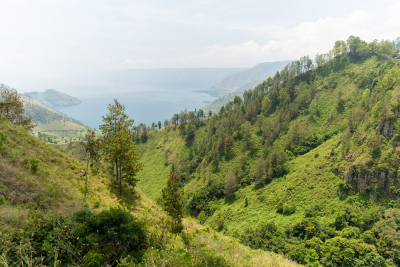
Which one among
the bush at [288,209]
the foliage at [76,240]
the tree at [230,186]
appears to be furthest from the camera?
the tree at [230,186]

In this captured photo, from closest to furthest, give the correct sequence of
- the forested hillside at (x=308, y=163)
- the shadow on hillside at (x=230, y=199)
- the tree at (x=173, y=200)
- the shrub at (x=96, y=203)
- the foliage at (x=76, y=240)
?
the foliage at (x=76, y=240) < the shrub at (x=96, y=203) < the tree at (x=173, y=200) < the forested hillside at (x=308, y=163) < the shadow on hillside at (x=230, y=199)

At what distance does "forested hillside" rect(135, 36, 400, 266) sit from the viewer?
35.6 metres

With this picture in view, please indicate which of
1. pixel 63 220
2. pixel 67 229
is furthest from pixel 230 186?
pixel 67 229

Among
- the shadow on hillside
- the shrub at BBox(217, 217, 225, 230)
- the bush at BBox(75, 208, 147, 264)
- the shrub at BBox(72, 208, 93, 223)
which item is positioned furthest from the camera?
the shadow on hillside

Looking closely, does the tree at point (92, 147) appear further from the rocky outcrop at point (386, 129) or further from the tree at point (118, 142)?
the rocky outcrop at point (386, 129)

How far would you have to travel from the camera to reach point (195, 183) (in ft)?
277

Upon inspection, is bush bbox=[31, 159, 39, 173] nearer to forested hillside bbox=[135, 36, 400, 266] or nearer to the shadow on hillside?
forested hillside bbox=[135, 36, 400, 266]

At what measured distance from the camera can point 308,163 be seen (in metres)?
60.6

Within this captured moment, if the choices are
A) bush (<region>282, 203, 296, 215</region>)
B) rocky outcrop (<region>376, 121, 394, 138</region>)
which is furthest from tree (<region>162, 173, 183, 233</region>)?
rocky outcrop (<region>376, 121, 394, 138</region>)

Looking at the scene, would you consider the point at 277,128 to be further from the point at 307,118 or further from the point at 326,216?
the point at 326,216

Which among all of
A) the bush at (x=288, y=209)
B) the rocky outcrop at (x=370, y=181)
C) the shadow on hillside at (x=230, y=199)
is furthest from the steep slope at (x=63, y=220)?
the shadow on hillside at (x=230, y=199)

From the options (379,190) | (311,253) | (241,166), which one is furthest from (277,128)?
(311,253)

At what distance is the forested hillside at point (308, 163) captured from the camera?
35.6m

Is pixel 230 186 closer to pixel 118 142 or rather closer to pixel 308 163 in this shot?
pixel 308 163
